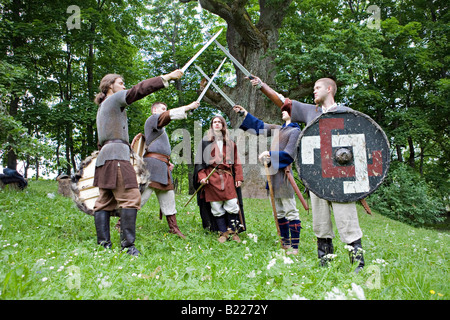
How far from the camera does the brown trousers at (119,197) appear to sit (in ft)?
11.8

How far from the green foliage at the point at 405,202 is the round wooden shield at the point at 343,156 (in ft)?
32.4

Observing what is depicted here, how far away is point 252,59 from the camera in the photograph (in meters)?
10.6

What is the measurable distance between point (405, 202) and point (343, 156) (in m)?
10.8

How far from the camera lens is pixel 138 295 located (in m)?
2.22

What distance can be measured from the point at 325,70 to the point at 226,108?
10.9 feet

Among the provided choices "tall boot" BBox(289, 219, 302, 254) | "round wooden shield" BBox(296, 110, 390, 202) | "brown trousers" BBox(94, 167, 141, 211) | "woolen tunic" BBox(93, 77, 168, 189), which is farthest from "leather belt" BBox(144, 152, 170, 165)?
"round wooden shield" BBox(296, 110, 390, 202)

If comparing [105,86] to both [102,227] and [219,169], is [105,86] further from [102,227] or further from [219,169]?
[219,169]

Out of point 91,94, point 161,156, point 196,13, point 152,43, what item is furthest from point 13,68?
point 196,13

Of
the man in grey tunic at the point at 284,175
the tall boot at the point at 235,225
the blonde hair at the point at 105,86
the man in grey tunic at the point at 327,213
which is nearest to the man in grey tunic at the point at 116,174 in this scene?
the blonde hair at the point at 105,86

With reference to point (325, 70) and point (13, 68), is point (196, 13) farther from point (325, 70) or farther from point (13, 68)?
point (13, 68)

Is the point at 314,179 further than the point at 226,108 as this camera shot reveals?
No

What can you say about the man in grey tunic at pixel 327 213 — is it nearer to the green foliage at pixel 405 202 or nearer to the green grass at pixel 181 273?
the green grass at pixel 181 273

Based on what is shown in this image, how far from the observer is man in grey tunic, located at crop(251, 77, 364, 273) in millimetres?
2938

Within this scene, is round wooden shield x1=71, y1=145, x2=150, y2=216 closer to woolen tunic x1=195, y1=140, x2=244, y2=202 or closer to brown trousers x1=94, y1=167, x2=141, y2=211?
brown trousers x1=94, y1=167, x2=141, y2=211
